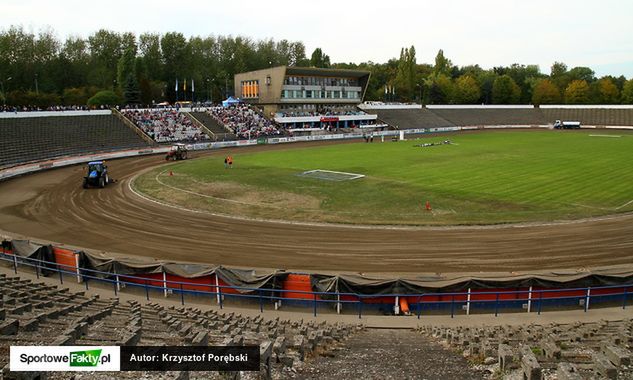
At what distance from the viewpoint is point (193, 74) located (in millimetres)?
135000

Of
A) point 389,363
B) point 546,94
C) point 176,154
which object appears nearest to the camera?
point 389,363

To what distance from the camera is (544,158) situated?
61.1 meters

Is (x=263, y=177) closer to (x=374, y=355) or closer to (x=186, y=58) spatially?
(x=374, y=355)

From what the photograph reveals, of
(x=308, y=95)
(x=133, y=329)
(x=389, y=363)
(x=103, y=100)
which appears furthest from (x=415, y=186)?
(x=103, y=100)

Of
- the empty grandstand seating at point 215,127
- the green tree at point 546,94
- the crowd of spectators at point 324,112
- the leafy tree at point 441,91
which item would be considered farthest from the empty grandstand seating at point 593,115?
the empty grandstand seating at point 215,127

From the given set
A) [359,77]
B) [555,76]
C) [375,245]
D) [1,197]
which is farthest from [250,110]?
[555,76]

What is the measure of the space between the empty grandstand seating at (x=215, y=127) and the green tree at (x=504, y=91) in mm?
104646

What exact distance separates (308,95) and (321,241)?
91362 millimetres

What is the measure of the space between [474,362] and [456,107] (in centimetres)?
13737

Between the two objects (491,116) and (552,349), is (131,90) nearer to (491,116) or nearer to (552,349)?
(491,116)

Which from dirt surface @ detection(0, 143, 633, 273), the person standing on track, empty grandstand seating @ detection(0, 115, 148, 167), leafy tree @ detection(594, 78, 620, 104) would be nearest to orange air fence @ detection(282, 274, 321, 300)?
dirt surface @ detection(0, 143, 633, 273)

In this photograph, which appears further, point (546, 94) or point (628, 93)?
point (546, 94)

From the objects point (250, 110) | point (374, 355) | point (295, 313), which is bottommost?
point (295, 313)

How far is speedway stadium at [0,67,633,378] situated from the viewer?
16.6m
